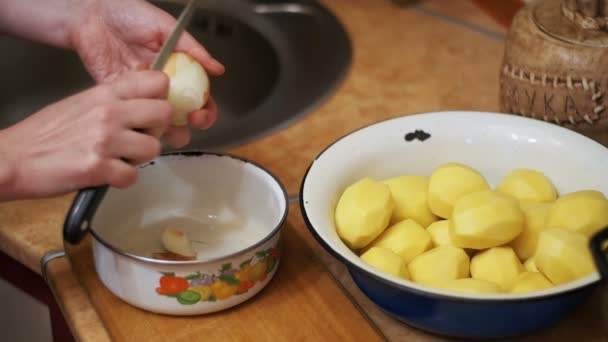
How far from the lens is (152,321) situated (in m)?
0.67

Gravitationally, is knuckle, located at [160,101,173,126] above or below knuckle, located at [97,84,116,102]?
below

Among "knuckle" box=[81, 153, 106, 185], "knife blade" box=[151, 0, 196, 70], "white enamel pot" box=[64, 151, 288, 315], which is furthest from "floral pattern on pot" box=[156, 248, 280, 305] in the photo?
"knife blade" box=[151, 0, 196, 70]

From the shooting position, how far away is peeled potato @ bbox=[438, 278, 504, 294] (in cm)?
58

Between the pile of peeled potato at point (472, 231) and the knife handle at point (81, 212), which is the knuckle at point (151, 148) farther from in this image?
the pile of peeled potato at point (472, 231)

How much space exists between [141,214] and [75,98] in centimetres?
19

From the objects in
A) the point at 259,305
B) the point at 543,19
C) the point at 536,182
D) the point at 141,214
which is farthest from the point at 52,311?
the point at 543,19

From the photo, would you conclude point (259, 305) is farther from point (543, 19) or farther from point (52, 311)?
point (543, 19)

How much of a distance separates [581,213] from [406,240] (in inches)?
6.2

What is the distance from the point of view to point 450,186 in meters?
0.67

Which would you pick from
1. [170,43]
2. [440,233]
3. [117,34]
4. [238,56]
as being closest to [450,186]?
[440,233]

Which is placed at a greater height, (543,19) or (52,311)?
(543,19)

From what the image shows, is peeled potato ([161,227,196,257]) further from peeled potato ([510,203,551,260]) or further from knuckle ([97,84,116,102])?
peeled potato ([510,203,551,260])

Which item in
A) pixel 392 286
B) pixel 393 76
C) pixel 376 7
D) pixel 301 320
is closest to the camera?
pixel 392 286

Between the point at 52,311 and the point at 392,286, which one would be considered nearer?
Answer: the point at 392,286
